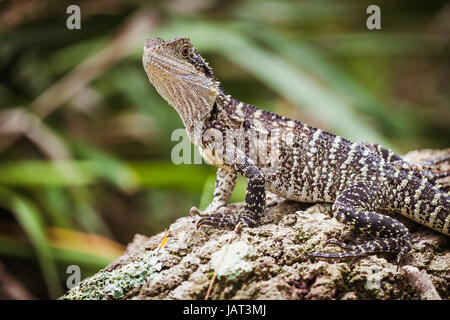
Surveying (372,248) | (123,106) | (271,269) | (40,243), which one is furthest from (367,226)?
(123,106)

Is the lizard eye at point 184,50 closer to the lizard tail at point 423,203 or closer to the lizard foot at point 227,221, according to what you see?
the lizard foot at point 227,221

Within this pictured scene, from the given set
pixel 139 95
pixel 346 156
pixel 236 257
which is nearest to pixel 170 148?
pixel 139 95

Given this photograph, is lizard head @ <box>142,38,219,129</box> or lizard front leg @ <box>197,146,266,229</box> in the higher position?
lizard head @ <box>142,38,219,129</box>

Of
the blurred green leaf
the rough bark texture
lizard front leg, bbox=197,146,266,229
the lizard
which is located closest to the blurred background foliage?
the blurred green leaf

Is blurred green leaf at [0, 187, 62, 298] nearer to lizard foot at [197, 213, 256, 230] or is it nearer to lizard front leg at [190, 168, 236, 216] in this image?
lizard front leg at [190, 168, 236, 216]

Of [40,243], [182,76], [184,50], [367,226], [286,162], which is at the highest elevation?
[184,50]

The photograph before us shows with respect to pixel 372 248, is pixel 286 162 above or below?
above

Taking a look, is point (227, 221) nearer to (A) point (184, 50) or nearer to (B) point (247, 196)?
(B) point (247, 196)
